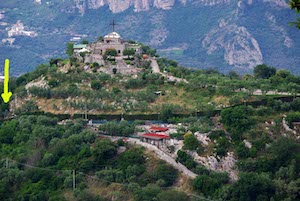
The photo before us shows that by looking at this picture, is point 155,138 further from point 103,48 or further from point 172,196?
point 103,48

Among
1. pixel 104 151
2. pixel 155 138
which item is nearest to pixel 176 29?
pixel 155 138

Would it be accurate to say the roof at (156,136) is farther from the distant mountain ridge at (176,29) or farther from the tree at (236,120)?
the distant mountain ridge at (176,29)

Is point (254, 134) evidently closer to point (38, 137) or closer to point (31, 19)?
point (38, 137)

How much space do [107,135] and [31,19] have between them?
8793 cm

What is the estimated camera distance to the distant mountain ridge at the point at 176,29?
454 feet

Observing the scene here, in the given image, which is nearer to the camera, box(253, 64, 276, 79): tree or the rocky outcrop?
box(253, 64, 276, 79): tree

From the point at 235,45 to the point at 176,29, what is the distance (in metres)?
12.8

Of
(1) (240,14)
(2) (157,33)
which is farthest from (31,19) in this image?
(1) (240,14)

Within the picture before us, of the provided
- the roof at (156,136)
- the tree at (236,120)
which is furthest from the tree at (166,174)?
the tree at (236,120)

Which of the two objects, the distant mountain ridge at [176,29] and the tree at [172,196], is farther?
the distant mountain ridge at [176,29]

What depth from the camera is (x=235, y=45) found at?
138375mm

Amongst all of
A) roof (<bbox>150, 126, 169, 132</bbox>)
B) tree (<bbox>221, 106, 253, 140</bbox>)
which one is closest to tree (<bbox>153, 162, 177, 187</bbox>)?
roof (<bbox>150, 126, 169, 132</bbox>)

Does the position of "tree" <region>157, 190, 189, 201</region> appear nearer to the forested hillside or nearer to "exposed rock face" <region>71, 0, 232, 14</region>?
the forested hillside

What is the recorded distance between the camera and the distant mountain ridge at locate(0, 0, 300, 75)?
13838cm
